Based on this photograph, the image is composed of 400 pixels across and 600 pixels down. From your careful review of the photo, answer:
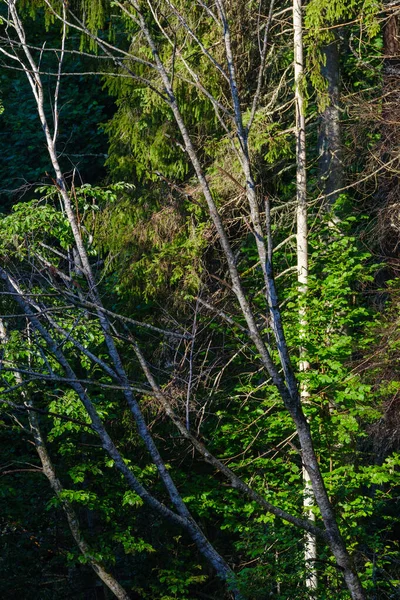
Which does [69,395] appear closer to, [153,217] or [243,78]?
[153,217]

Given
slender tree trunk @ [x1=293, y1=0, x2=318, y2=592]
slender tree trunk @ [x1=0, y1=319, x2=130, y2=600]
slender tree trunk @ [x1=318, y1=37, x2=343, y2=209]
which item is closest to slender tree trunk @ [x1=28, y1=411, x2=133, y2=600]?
slender tree trunk @ [x1=0, y1=319, x2=130, y2=600]

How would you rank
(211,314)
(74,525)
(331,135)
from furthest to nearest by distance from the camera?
(331,135), (211,314), (74,525)

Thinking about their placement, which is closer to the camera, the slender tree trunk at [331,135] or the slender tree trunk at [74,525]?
the slender tree trunk at [74,525]

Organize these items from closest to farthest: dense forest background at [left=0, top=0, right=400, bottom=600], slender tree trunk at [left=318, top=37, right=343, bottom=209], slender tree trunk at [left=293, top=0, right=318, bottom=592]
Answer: dense forest background at [left=0, top=0, right=400, bottom=600], slender tree trunk at [left=293, top=0, right=318, bottom=592], slender tree trunk at [left=318, top=37, right=343, bottom=209]

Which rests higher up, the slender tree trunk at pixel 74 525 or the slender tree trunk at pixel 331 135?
the slender tree trunk at pixel 331 135

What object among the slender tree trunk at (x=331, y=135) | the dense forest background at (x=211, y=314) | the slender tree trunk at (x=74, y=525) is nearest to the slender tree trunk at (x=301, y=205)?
the dense forest background at (x=211, y=314)

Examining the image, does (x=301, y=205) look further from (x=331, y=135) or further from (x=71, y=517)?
(x=71, y=517)

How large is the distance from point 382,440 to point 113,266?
432 centimetres

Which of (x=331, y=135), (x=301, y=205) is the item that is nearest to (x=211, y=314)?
(x=301, y=205)

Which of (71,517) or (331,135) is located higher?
(331,135)

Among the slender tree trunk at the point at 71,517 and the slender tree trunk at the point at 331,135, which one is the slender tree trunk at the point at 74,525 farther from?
the slender tree trunk at the point at 331,135

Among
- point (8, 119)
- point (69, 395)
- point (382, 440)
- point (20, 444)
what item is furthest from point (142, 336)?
point (8, 119)

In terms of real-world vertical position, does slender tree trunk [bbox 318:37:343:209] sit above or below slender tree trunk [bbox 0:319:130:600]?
above

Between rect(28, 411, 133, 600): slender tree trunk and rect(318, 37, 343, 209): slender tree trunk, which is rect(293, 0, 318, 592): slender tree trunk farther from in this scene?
rect(28, 411, 133, 600): slender tree trunk
